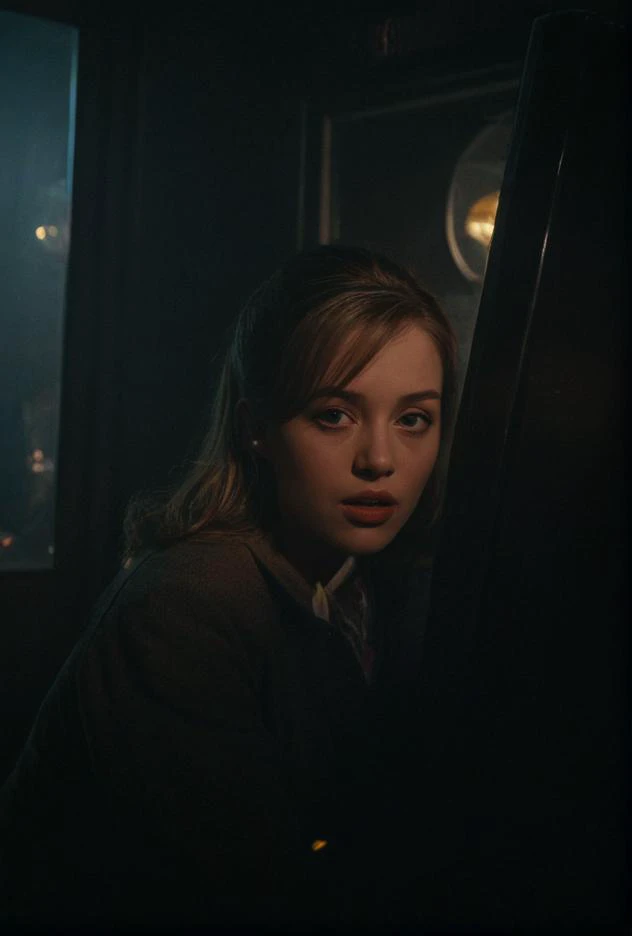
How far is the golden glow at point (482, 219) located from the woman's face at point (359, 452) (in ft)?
0.68

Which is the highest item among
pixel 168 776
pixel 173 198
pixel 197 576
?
pixel 173 198

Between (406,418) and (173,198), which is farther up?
(173,198)

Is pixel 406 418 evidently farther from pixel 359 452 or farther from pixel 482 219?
pixel 482 219

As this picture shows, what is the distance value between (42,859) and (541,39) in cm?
65

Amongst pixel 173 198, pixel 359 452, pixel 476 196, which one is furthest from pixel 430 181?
pixel 359 452

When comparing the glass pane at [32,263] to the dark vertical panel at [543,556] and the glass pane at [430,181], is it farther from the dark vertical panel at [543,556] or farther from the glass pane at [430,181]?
the dark vertical panel at [543,556]

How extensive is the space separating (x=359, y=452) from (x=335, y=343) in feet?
0.25

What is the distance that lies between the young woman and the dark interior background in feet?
0.47

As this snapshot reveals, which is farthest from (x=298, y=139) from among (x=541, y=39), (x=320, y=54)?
(x=541, y=39)

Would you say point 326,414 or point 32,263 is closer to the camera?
point 326,414

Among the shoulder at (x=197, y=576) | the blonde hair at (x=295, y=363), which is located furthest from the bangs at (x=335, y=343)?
the shoulder at (x=197, y=576)

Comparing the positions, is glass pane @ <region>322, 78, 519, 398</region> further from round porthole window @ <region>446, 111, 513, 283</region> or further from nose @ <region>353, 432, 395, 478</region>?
nose @ <region>353, 432, 395, 478</region>

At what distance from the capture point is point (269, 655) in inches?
24.5

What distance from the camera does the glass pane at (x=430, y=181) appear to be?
0.81m
